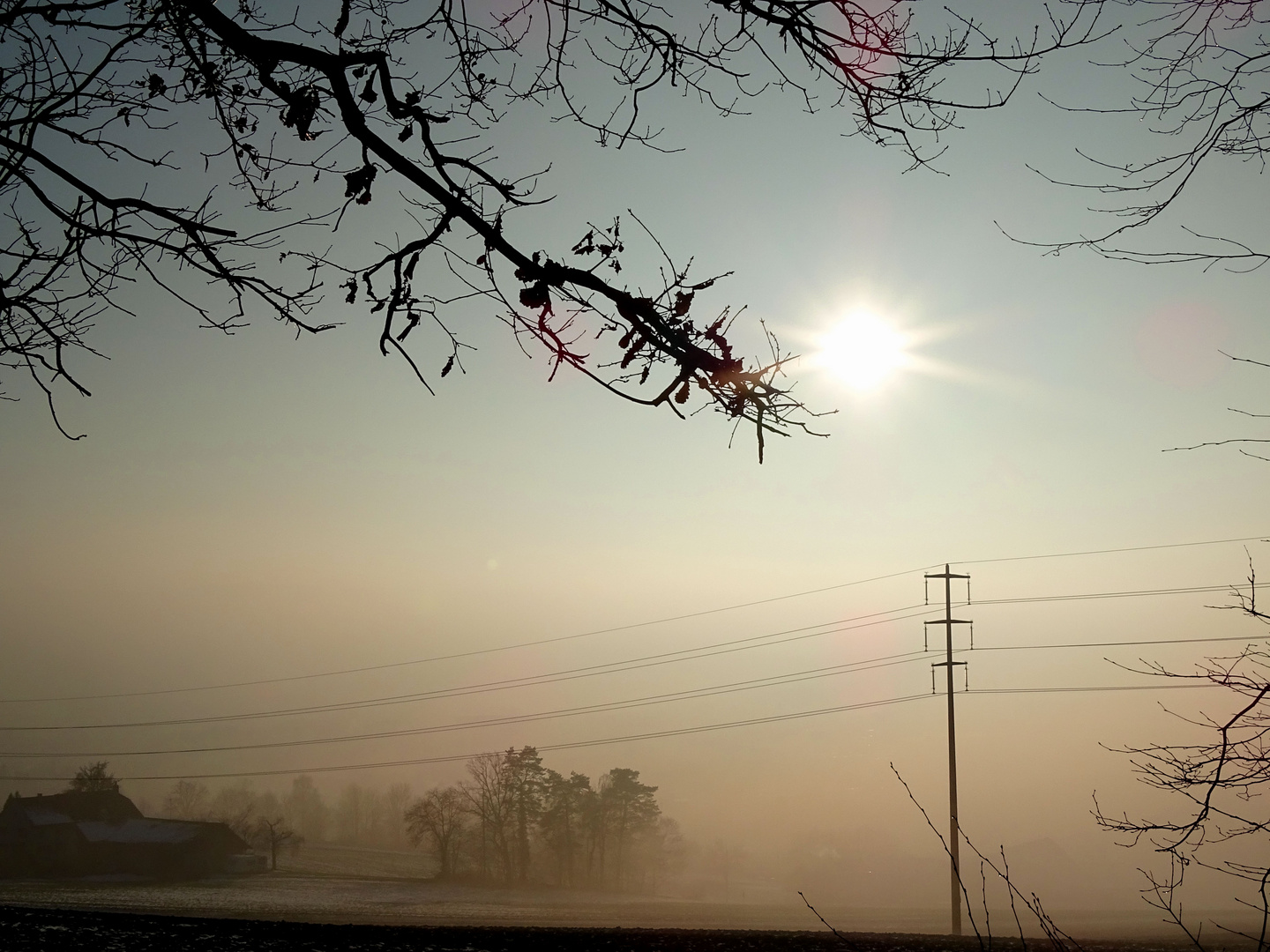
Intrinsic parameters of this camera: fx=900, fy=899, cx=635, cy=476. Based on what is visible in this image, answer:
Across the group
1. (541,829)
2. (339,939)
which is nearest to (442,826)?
(541,829)

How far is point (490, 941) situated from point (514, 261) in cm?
974

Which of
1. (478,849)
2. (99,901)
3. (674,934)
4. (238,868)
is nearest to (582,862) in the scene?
(478,849)

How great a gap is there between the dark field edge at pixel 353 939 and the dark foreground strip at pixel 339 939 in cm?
1

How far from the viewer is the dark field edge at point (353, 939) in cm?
952

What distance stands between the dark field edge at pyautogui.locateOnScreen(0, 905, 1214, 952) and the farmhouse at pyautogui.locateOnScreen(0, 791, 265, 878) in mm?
49970

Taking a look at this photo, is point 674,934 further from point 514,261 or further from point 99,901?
point 99,901

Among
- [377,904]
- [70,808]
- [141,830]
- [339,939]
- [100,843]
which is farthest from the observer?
[70,808]

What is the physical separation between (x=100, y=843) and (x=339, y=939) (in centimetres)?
5528

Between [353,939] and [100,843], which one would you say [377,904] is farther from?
[353,939]

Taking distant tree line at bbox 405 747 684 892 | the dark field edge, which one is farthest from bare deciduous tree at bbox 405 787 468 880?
the dark field edge

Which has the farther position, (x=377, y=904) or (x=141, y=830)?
(x=141, y=830)

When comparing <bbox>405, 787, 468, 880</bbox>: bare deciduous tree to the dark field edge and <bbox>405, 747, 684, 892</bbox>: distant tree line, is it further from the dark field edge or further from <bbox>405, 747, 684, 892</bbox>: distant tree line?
the dark field edge

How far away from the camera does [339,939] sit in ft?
34.2

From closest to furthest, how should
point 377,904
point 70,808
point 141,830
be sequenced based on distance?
point 377,904 → point 141,830 → point 70,808
